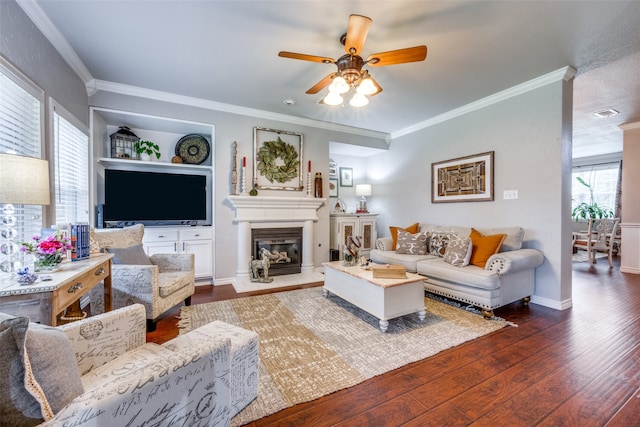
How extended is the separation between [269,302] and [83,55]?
3.15 meters

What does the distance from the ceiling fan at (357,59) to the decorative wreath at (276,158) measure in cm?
171

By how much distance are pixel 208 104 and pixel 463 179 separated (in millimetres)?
3817

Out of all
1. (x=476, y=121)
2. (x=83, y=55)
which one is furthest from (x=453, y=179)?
(x=83, y=55)

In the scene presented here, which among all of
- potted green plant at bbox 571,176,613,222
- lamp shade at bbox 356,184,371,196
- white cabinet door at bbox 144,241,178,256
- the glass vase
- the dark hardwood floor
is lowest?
the dark hardwood floor

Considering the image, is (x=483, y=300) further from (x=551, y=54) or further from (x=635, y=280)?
(x=635, y=280)

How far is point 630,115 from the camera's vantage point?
4.16 metres

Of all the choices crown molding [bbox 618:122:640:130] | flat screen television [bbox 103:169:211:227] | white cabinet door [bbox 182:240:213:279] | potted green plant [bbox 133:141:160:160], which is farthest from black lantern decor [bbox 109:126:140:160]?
crown molding [bbox 618:122:640:130]

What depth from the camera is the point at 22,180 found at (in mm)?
1434

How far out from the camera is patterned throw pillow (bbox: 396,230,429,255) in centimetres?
374

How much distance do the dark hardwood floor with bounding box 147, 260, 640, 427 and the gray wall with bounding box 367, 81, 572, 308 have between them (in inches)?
30.7

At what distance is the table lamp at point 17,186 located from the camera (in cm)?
138

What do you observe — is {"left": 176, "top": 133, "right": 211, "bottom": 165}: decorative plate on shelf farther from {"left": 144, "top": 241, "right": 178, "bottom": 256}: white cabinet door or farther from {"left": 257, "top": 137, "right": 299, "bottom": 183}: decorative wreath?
{"left": 144, "top": 241, "right": 178, "bottom": 256}: white cabinet door

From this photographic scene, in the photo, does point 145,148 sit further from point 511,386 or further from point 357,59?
point 511,386

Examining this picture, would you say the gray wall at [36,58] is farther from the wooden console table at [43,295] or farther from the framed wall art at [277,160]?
the framed wall art at [277,160]
